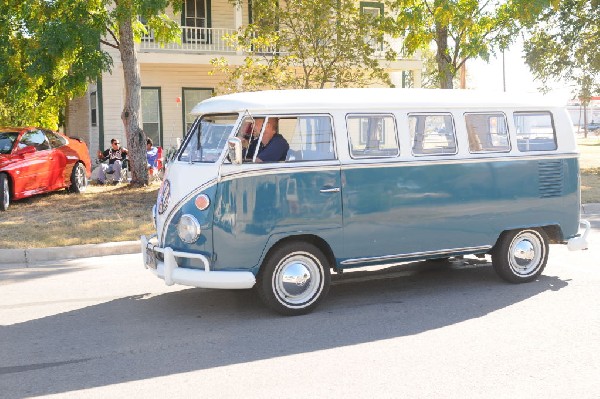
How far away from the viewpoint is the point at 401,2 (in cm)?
1998

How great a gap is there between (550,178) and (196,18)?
2151 centimetres

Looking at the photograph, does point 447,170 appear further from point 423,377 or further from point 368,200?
point 423,377

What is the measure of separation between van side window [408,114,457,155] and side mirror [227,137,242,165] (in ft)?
6.07

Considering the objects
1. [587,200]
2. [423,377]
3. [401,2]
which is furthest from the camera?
[401,2]

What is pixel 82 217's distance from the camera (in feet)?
45.1

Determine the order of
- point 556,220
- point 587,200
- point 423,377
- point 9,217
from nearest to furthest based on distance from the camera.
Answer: point 423,377, point 556,220, point 9,217, point 587,200

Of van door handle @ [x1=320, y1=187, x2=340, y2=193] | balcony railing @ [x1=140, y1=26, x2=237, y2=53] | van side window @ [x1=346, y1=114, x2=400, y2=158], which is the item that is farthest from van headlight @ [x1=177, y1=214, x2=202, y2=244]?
balcony railing @ [x1=140, y1=26, x2=237, y2=53]

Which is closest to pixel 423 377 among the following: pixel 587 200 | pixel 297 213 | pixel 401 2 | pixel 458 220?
pixel 297 213

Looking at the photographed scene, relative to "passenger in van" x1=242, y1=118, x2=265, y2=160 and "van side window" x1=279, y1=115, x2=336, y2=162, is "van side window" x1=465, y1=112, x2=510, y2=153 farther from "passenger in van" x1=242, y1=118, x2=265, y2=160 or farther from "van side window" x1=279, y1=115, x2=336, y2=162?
"passenger in van" x1=242, y1=118, x2=265, y2=160

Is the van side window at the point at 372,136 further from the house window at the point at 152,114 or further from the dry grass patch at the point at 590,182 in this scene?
the house window at the point at 152,114

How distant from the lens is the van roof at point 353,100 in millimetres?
7140

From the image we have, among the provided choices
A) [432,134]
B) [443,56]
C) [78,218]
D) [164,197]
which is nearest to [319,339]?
[164,197]

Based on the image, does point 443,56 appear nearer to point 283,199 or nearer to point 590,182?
point 590,182

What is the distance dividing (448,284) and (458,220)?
97cm
